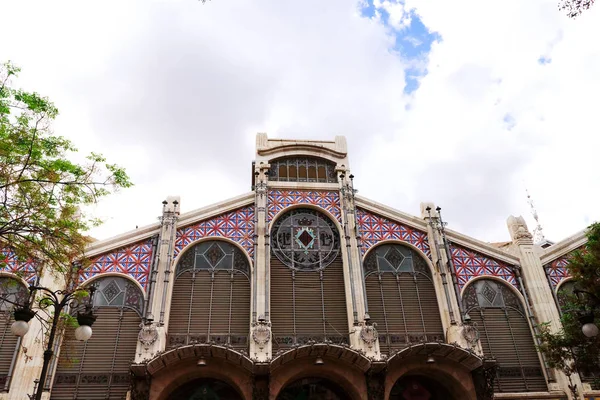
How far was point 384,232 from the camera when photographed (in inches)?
902

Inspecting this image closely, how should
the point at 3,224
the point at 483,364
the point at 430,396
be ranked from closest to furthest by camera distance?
the point at 3,224, the point at 483,364, the point at 430,396

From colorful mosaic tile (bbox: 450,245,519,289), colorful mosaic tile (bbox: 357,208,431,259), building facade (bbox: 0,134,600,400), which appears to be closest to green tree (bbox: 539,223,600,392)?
building facade (bbox: 0,134,600,400)

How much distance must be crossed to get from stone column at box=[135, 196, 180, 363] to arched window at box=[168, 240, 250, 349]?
0.49 m

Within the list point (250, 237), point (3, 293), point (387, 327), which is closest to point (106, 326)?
point (3, 293)

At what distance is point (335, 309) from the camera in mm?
20672

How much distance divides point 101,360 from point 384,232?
13553mm

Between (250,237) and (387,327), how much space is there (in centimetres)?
732

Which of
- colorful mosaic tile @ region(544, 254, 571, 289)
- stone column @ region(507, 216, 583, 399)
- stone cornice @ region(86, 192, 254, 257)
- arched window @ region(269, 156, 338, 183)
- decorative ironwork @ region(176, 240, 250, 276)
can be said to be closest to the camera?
stone cornice @ region(86, 192, 254, 257)

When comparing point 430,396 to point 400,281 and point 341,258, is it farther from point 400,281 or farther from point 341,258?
point 341,258

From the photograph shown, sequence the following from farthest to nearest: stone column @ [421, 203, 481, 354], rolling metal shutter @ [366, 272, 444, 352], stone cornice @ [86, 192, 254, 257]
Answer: stone cornice @ [86, 192, 254, 257] < rolling metal shutter @ [366, 272, 444, 352] < stone column @ [421, 203, 481, 354]

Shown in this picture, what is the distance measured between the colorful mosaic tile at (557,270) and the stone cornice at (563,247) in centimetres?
20

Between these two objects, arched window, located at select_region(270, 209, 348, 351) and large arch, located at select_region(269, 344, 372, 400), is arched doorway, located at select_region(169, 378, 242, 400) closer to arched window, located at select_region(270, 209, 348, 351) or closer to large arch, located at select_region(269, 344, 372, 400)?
large arch, located at select_region(269, 344, 372, 400)

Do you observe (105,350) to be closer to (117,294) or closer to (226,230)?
(117,294)

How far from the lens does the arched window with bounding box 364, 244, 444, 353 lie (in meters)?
20.3
